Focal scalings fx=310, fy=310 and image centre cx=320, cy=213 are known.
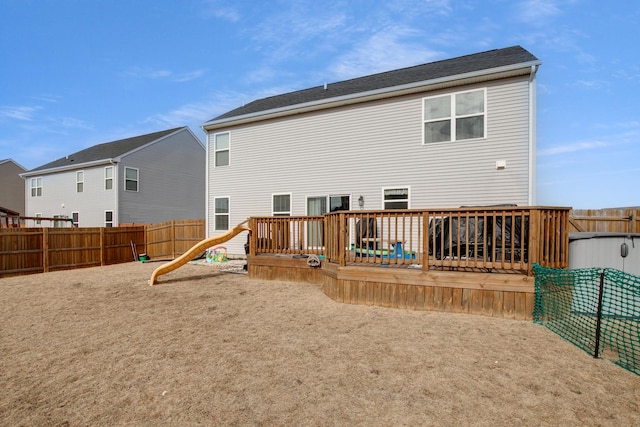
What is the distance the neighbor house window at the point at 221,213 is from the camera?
12945mm

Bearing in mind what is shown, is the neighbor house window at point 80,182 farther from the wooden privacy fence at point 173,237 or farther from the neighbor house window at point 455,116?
the neighbor house window at point 455,116

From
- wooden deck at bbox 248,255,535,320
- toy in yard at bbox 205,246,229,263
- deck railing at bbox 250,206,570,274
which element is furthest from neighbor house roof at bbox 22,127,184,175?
wooden deck at bbox 248,255,535,320

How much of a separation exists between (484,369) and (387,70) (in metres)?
12.1

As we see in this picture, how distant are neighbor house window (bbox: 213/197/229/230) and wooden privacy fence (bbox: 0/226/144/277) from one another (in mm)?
4467

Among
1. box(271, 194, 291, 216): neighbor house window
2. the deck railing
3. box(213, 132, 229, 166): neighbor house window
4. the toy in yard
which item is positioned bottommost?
the toy in yard

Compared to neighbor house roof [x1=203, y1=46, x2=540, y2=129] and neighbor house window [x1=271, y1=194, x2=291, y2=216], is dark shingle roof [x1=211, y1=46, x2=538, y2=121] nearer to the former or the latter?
Result: neighbor house roof [x1=203, y1=46, x2=540, y2=129]

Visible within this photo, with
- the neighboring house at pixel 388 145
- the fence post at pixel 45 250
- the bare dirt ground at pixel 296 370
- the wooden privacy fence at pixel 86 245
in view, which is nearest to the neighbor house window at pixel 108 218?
Result: the wooden privacy fence at pixel 86 245

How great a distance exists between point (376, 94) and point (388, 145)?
5.49ft

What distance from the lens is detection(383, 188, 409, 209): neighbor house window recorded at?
9.59 meters

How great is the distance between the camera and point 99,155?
779 inches

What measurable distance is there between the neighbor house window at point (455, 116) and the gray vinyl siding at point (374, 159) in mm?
178

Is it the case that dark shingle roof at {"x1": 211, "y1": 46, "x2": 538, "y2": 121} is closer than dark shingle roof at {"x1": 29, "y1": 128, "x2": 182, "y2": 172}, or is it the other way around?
dark shingle roof at {"x1": 211, "y1": 46, "x2": 538, "y2": 121}

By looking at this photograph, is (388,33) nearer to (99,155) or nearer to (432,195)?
(432,195)

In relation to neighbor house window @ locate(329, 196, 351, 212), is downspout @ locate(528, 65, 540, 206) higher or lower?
higher
